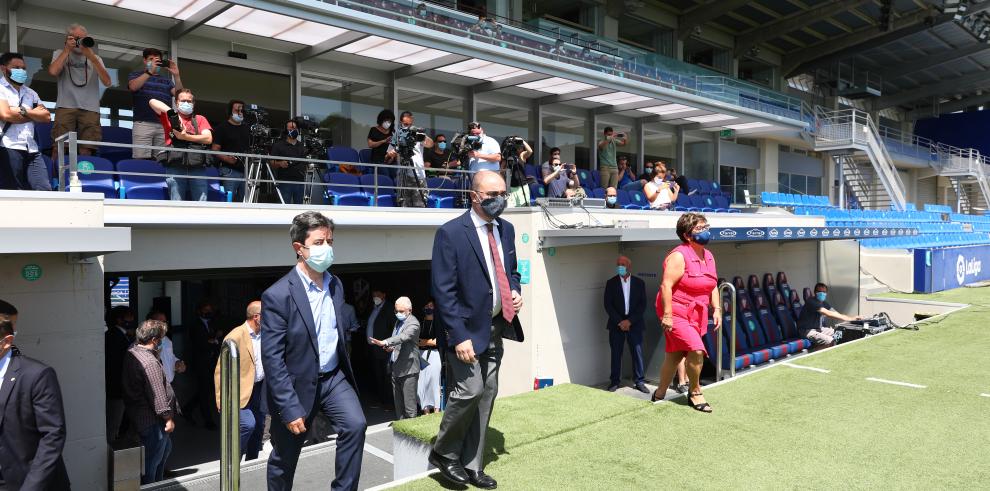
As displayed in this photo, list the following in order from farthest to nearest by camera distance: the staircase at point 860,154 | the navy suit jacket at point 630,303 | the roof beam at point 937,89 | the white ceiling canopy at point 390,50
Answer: the roof beam at point 937,89 → the staircase at point 860,154 → the white ceiling canopy at point 390,50 → the navy suit jacket at point 630,303

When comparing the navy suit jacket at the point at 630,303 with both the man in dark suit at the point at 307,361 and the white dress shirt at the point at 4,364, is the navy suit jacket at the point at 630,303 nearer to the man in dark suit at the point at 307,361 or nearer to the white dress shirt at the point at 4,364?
the man in dark suit at the point at 307,361

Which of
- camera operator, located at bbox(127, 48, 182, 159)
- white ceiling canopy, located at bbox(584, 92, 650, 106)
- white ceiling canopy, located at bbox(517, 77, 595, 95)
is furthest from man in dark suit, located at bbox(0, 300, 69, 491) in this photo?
white ceiling canopy, located at bbox(584, 92, 650, 106)

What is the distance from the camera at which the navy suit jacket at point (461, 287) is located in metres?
3.75

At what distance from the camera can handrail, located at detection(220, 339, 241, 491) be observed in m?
3.41

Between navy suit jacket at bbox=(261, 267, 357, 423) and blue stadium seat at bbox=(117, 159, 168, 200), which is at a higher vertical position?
blue stadium seat at bbox=(117, 159, 168, 200)

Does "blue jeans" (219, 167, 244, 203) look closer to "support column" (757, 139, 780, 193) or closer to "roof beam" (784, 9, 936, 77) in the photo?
"support column" (757, 139, 780, 193)

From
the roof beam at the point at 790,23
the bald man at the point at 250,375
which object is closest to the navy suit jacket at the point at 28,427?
the bald man at the point at 250,375

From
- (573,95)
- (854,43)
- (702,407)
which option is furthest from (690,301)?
(854,43)

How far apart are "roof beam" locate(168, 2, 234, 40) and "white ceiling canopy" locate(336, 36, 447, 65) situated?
7.79 feet

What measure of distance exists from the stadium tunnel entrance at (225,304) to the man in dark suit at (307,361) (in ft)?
12.2

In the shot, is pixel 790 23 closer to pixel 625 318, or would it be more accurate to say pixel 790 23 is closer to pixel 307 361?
pixel 625 318

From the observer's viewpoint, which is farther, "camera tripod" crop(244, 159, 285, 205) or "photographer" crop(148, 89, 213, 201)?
"camera tripod" crop(244, 159, 285, 205)

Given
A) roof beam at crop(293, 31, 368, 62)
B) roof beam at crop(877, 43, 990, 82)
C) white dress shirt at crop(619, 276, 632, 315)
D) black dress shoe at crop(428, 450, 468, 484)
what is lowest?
black dress shoe at crop(428, 450, 468, 484)

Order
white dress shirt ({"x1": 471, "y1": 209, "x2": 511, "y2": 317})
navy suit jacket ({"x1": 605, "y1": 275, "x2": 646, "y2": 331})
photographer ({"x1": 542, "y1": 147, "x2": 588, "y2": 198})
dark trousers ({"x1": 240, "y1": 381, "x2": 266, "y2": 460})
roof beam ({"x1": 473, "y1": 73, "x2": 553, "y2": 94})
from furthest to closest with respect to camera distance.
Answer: roof beam ({"x1": 473, "y1": 73, "x2": 553, "y2": 94}) < photographer ({"x1": 542, "y1": 147, "x2": 588, "y2": 198}) < navy suit jacket ({"x1": 605, "y1": 275, "x2": 646, "y2": 331}) < dark trousers ({"x1": 240, "y1": 381, "x2": 266, "y2": 460}) < white dress shirt ({"x1": 471, "y1": 209, "x2": 511, "y2": 317})
